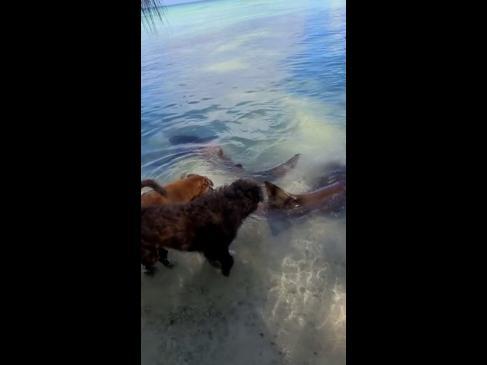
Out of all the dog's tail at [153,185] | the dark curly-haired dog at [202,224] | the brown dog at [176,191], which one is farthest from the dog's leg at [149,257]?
the dog's tail at [153,185]

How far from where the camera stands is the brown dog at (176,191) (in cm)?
309

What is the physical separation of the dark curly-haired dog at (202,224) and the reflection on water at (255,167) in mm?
156

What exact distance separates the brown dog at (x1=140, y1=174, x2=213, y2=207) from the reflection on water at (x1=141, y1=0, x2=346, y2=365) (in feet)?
1.38

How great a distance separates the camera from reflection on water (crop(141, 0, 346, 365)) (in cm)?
227

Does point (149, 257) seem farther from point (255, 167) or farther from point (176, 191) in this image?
point (255, 167)

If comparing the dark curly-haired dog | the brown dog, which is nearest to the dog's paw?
the dark curly-haired dog

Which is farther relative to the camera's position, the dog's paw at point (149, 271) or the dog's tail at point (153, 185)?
the dog's tail at point (153, 185)

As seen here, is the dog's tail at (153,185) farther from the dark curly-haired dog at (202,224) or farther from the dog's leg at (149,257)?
the dog's leg at (149,257)

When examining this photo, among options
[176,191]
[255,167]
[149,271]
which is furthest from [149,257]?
[255,167]

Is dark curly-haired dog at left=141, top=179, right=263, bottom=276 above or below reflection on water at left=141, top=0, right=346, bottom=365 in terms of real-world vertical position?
above

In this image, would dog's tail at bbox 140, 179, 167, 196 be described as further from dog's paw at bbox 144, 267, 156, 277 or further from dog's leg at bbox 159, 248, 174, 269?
dog's paw at bbox 144, 267, 156, 277

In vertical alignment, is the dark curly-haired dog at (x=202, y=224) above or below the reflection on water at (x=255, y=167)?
above
